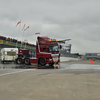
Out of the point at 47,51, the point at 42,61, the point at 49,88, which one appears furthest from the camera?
the point at 42,61

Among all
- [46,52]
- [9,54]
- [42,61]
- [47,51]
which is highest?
[47,51]

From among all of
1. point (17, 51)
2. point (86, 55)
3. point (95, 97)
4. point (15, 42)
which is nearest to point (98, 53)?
point (86, 55)

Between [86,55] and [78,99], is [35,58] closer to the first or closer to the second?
[78,99]

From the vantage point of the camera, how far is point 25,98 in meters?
5.16

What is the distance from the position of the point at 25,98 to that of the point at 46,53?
17.5 m

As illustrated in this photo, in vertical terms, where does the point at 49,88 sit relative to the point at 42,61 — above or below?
below

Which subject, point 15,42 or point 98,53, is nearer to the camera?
point 15,42

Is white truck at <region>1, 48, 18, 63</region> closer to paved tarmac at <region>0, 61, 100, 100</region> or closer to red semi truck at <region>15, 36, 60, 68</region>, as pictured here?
red semi truck at <region>15, 36, 60, 68</region>

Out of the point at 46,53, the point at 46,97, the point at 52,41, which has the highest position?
the point at 52,41

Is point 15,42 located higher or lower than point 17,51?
higher

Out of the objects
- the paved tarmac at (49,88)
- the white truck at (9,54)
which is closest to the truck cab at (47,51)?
the white truck at (9,54)

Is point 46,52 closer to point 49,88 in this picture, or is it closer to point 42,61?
point 42,61

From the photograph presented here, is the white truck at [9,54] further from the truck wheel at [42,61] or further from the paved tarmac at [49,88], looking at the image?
the paved tarmac at [49,88]

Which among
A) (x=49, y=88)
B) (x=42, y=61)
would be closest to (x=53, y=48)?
(x=42, y=61)
